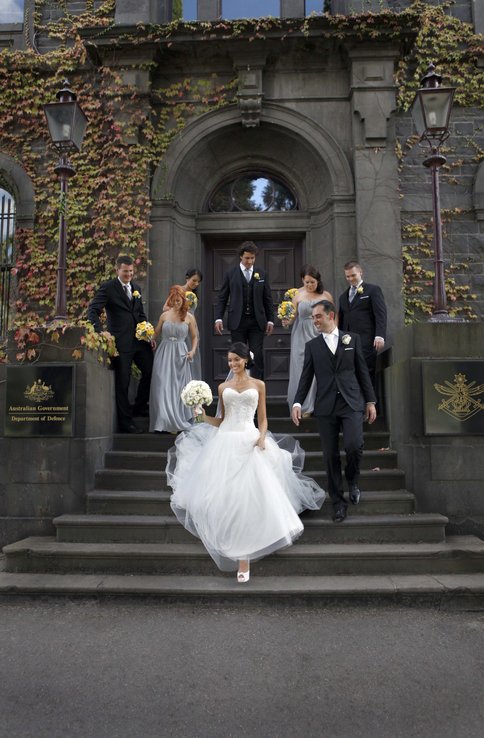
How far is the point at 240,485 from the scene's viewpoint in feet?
15.9

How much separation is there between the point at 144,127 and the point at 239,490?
23.7ft

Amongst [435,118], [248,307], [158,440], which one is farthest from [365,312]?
[158,440]

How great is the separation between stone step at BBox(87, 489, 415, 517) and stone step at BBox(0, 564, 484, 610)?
0.90 metres

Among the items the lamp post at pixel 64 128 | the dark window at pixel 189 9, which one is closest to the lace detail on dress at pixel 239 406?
the lamp post at pixel 64 128

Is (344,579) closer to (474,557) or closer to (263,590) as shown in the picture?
(263,590)

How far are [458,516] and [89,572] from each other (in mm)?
3644

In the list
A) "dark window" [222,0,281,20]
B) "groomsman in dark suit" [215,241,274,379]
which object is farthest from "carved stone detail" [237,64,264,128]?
"groomsman in dark suit" [215,241,274,379]

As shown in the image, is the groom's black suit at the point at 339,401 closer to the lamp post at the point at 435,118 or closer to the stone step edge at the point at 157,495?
the stone step edge at the point at 157,495

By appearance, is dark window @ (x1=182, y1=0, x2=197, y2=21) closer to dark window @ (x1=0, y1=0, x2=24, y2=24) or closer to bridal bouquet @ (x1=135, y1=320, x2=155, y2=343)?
dark window @ (x1=0, y1=0, x2=24, y2=24)

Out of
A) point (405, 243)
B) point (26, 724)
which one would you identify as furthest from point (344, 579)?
point (405, 243)

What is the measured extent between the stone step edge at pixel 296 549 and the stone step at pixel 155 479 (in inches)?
33.9

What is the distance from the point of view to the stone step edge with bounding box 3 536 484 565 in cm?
489

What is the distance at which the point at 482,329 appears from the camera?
5957mm

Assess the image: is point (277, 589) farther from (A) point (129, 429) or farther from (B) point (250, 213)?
(B) point (250, 213)
